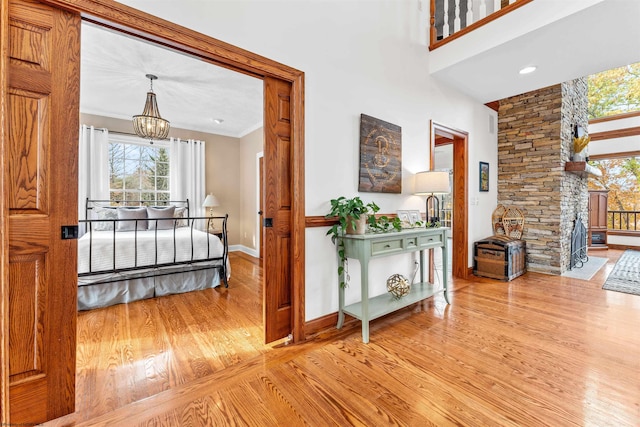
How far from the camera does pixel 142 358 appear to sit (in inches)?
76.1

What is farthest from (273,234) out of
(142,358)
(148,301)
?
(148,301)

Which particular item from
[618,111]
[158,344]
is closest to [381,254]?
[158,344]

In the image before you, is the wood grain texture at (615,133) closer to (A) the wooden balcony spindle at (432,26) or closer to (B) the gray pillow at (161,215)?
(A) the wooden balcony spindle at (432,26)

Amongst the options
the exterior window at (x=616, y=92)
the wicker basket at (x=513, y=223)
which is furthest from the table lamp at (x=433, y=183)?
the exterior window at (x=616, y=92)

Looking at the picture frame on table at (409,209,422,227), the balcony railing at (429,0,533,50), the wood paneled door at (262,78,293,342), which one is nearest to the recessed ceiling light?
the balcony railing at (429,0,533,50)

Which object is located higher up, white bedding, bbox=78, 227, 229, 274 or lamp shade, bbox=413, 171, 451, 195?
lamp shade, bbox=413, 171, 451, 195

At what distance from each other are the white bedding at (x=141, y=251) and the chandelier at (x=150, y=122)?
1.43 meters

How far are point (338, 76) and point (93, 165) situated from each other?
4681 millimetres

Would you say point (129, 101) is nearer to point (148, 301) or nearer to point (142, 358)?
point (148, 301)

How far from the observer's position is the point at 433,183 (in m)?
2.89

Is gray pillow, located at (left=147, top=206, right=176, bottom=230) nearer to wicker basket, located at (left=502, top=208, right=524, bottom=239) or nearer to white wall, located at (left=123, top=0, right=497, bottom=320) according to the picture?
white wall, located at (left=123, top=0, right=497, bottom=320)

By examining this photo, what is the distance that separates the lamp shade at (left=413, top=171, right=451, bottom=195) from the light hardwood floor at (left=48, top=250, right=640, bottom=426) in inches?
48.9

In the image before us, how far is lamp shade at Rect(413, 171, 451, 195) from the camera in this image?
287 centimetres

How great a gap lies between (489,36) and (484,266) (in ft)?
9.66
